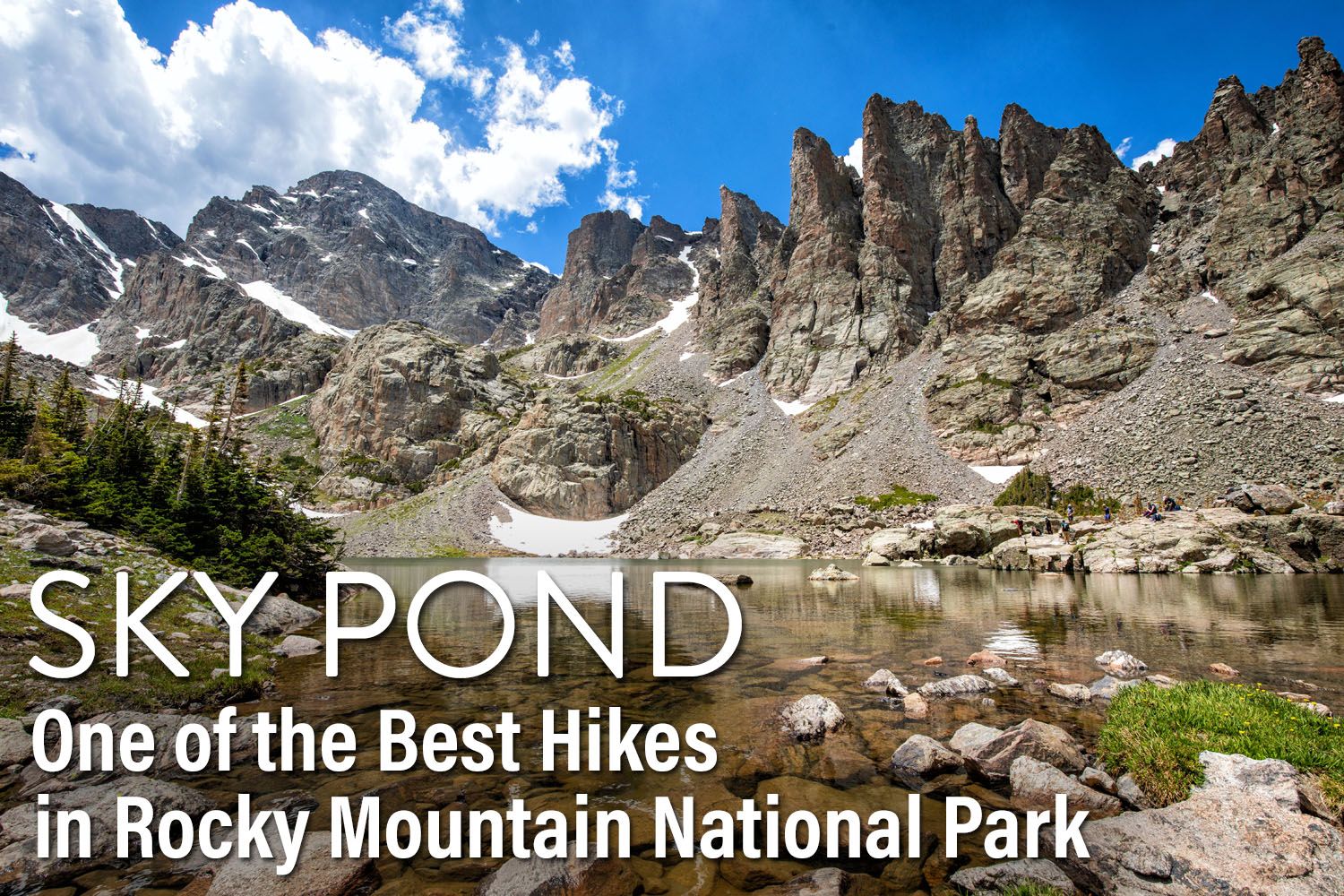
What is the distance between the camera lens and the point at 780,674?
55.9 feet

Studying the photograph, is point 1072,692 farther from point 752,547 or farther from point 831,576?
point 752,547

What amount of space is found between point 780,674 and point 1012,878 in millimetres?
10977

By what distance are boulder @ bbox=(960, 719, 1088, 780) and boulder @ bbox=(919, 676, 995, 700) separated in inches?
159

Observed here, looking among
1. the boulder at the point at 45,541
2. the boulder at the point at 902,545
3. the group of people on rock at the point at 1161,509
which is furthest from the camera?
the boulder at the point at 902,545

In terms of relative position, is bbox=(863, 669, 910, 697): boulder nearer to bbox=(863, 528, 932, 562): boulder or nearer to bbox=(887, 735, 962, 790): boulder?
bbox=(887, 735, 962, 790): boulder

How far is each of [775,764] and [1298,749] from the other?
7240mm

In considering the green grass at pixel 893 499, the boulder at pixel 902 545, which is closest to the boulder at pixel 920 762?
the boulder at pixel 902 545

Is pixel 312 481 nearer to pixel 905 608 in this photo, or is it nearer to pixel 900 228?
pixel 905 608

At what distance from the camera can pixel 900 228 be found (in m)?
154

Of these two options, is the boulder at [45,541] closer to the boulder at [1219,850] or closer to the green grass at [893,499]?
the boulder at [1219,850]

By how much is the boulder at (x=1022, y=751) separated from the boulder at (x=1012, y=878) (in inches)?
117

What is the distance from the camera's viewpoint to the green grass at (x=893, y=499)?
91562 mm

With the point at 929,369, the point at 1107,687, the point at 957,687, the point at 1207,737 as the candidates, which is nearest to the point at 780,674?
the point at 957,687

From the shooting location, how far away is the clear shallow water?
9367mm
